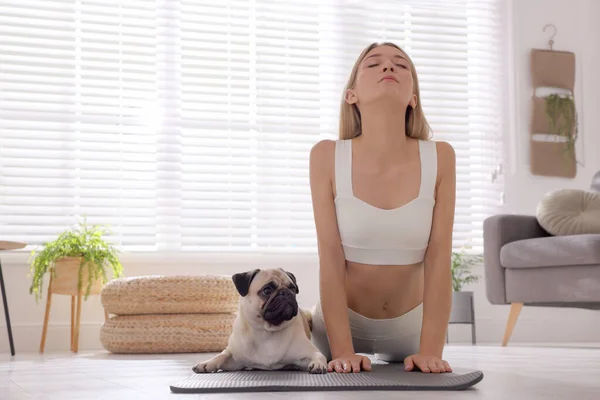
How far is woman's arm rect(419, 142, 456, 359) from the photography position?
1.88 m

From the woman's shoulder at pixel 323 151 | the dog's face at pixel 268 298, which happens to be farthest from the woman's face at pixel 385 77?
the dog's face at pixel 268 298

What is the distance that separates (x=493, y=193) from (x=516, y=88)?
773 mm

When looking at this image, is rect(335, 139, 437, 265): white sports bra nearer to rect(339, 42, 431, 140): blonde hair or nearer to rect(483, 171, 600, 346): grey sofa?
rect(339, 42, 431, 140): blonde hair

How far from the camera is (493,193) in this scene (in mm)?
5219

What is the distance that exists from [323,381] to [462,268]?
3.34 meters

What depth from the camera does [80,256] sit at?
4027 mm

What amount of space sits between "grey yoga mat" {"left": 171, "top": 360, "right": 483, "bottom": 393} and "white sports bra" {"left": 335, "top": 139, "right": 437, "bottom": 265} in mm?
327

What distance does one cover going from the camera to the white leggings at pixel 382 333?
206cm

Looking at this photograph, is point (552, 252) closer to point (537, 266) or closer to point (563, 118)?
point (537, 266)

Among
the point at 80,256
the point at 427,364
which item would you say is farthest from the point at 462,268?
the point at 427,364

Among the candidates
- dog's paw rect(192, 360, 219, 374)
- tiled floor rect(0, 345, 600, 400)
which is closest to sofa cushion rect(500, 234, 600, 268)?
tiled floor rect(0, 345, 600, 400)

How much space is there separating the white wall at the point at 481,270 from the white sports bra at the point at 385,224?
8.36 feet

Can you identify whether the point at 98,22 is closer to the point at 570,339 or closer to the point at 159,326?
the point at 159,326

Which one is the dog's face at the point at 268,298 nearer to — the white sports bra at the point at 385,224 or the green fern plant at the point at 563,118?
the white sports bra at the point at 385,224
